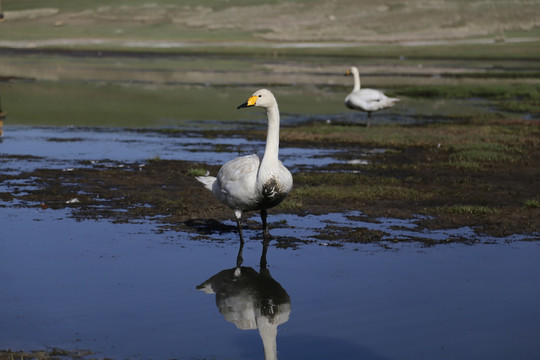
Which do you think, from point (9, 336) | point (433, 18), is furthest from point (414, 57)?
point (9, 336)

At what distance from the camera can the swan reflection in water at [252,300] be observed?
32.8 feet

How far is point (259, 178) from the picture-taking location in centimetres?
1316

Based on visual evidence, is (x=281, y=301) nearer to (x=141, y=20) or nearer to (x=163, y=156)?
(x=163, y=156)

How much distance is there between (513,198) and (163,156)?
32.9ft

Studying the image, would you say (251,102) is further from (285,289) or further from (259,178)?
(285,289)

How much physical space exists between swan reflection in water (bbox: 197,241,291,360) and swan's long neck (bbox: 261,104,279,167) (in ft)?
5.08

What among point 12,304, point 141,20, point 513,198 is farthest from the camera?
point 141,20

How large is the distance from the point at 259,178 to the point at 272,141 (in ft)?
2.16

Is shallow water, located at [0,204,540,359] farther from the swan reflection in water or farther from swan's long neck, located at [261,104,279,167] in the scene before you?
swan's long neck, located at [261,104,279,167]

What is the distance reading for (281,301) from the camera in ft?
36.0

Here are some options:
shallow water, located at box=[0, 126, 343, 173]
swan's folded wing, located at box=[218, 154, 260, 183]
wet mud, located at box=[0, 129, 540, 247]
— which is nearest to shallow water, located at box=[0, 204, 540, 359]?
wet mud, located at box=[0, 129, 540, 247]

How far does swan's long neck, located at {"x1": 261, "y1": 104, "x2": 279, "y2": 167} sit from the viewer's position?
13211 mm

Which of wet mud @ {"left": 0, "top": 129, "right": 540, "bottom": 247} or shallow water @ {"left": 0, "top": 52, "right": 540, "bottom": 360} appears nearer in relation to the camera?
shallow water @ {"left": 0, "top": 52, "right": 540, "bottom": 360}

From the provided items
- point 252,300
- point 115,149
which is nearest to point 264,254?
point 252,300
